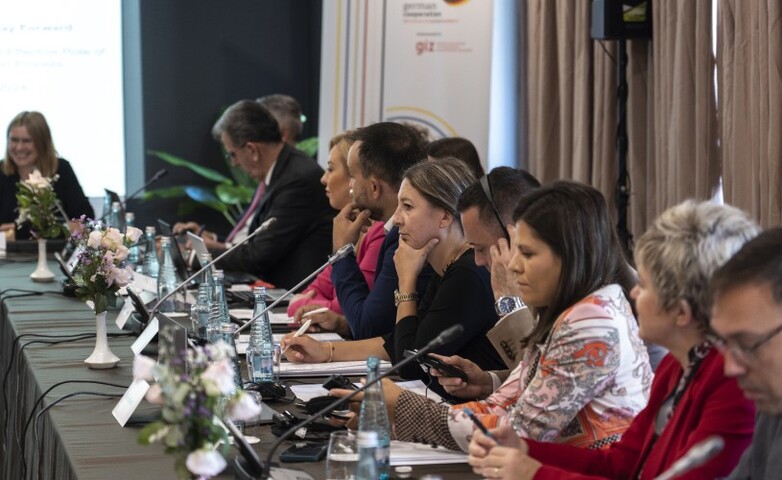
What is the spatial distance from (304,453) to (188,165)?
525cm

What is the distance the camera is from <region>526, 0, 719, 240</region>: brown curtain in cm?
429

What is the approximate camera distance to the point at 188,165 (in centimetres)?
699

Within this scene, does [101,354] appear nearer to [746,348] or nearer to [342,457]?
[342,457]

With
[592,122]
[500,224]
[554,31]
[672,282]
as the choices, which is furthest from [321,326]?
[554,31]

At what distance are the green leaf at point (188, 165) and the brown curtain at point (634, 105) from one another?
222 centimetres

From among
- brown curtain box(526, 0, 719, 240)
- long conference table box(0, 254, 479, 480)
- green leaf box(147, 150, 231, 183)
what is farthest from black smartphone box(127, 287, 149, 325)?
green leaf box(147, 150, 231, 183)

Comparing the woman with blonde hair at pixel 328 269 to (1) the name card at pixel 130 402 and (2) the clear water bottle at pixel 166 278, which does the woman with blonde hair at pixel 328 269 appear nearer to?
(2) the clear water bottle at pixel 166 278

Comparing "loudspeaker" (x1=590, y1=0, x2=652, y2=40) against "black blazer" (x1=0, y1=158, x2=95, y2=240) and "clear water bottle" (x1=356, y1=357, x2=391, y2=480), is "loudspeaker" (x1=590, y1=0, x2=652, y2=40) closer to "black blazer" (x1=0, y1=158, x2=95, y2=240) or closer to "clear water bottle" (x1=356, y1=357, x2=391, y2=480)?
"black blazer" (x1=0, y1=158, x2=95, y2=240)

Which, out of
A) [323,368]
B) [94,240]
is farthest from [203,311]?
[323,368]

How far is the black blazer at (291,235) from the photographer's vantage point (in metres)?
4.75

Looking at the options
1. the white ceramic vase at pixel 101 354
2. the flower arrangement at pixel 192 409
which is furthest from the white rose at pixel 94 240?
the flower arrangement at pixel 192 409

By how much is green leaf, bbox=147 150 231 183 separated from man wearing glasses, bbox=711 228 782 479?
5.77 meters

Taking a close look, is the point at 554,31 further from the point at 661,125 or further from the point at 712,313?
the point at 712,313

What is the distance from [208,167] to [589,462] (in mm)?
5585
